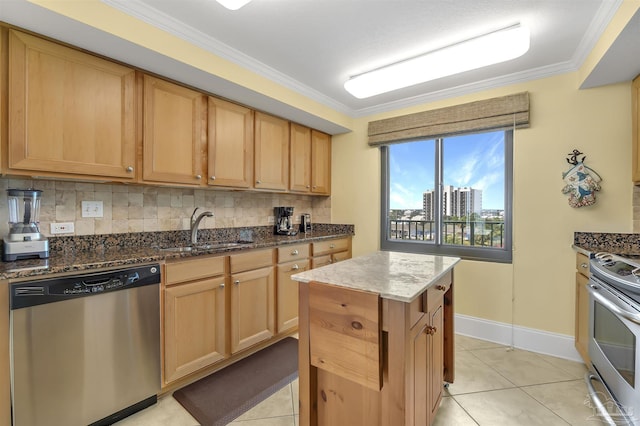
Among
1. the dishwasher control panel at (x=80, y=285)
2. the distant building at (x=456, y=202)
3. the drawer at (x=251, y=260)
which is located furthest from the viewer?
the distant building at (x=456, y=202)

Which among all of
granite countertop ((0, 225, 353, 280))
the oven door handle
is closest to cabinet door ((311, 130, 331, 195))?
granite countertop ((0, 225, 353, 280))

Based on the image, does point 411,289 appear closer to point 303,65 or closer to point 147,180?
point 147,180

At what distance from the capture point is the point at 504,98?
257cm

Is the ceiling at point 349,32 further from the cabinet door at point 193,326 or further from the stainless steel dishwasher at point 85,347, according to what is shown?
the cabinet door at point 193,326

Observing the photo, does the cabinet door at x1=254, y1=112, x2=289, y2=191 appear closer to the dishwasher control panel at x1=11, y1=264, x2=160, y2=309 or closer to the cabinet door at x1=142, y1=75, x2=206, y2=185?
the cabinet door at x1=142, y1=75, x2=206, y2=185

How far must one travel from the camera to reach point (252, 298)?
242 cm

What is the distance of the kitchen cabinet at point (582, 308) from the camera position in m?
2.05

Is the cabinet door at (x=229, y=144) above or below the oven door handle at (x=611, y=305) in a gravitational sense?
above

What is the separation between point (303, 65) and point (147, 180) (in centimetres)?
153

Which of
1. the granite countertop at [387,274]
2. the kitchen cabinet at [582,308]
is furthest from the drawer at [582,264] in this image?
the granite countertop at [387,274]

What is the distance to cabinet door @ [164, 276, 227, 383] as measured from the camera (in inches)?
74.5

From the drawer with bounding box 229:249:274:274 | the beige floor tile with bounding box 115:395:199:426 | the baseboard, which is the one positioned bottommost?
the beige floor tile with bounding box 115:395:199:426

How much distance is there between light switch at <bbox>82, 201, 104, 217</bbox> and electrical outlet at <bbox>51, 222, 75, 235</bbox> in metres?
0.11

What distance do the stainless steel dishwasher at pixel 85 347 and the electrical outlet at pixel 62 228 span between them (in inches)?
24.4
